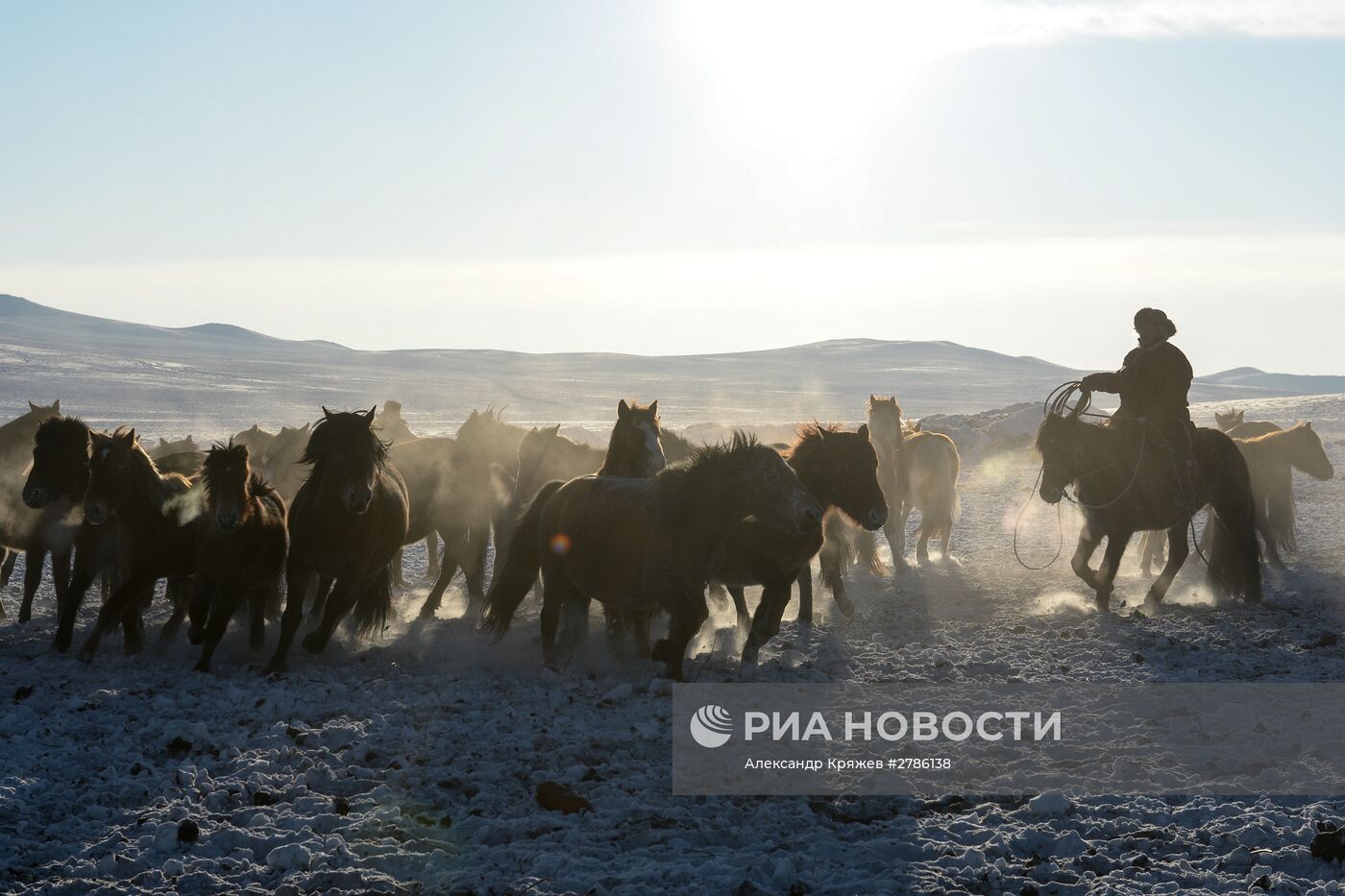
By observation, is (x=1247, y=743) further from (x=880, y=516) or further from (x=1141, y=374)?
(x=1141, y=374)

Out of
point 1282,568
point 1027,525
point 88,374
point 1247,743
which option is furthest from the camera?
point 88,374

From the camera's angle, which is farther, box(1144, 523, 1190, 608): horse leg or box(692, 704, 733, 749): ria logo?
box(1144, 523, 1190, 608): horse leg

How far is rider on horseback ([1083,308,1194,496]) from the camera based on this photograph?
11164 millimetres

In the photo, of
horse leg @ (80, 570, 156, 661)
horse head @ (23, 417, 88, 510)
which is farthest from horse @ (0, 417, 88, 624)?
horse leg @ (80, 570, 156, 661)

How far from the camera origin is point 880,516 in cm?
869

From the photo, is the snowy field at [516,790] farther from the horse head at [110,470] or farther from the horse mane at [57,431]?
the horse mane at [57,431]

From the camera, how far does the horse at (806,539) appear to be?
802 centimetres

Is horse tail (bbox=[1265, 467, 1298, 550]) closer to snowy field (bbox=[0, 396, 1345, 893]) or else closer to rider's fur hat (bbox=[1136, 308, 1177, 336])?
rider's fur hat (bbox=[1136, 308, 1177, 336])

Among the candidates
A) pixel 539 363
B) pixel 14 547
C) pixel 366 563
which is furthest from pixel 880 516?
pixel 539 363

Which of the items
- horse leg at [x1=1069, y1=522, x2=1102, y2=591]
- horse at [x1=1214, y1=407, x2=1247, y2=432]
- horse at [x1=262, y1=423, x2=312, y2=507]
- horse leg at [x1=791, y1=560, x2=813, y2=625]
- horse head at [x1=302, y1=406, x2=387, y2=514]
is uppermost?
horse at [x1=1214, y1=407, x2=1247, y2=432]

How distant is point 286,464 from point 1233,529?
1023 centimetres

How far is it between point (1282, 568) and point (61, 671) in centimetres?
1196

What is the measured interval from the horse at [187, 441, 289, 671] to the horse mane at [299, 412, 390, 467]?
49 cm

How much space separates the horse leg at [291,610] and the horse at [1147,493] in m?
6.68
